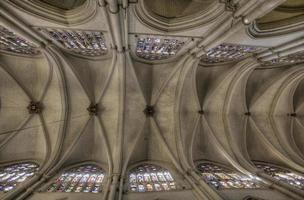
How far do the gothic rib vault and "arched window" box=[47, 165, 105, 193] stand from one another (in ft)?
0.31

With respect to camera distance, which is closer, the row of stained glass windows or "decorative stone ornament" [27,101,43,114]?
the row of stained glass windows

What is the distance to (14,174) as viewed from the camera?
34.7ft

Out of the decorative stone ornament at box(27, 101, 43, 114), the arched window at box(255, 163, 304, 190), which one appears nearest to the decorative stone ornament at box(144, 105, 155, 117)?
the decorative stone ornament at box(27, 101, 43, 114)

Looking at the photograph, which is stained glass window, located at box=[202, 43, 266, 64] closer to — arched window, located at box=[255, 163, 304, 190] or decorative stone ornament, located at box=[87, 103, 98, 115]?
arched window, located at box=[255, 163, 304, 190]

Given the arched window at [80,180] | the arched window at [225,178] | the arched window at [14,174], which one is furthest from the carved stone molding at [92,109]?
the arched window at [225,178]

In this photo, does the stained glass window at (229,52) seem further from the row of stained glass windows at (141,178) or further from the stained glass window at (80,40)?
the row of stained glass windows at (141,178)

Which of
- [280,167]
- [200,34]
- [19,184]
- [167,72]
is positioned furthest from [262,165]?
[19,184]

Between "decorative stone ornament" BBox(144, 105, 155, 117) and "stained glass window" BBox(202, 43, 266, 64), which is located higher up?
"stained glass window" BBox(202, 43, 266, 64)

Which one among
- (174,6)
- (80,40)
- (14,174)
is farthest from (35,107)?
(174,6)

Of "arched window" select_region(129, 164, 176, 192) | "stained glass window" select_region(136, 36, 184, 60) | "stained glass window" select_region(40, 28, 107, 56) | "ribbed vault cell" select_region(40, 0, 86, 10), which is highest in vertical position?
"ribbed vault cell" select_region(40, 0, 86, 10)

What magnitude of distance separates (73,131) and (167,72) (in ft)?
23.1

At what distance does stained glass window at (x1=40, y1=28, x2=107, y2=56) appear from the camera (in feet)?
29.7

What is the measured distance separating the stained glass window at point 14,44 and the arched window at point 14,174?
6406mm

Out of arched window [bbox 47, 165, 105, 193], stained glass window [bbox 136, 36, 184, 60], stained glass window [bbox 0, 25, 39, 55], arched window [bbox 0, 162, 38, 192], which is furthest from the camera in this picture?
stained glass window [bbox 136, 36, 184, 60]
